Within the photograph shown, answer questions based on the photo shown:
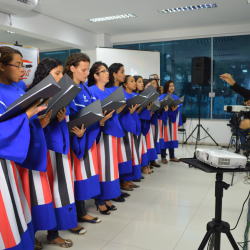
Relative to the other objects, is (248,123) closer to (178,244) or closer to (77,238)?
(178,244)

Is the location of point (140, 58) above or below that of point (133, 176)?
above

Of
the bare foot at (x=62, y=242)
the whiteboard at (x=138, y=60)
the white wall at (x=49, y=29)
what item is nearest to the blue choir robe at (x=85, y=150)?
the bare foot at (x=62, y=242)

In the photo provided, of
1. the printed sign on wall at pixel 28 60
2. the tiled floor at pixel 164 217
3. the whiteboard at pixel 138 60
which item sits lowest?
the tiled floor at pixel 164 217

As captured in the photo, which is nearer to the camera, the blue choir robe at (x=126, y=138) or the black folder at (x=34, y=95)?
the black folder at (x=34, y=95)

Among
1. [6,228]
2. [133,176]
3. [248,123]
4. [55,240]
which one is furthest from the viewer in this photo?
[133,176]

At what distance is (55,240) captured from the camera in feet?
7.39

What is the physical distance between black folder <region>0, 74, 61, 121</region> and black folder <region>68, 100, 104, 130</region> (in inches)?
26.7

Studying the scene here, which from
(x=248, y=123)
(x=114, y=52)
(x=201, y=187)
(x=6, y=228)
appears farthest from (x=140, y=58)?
(x=6, y=228)

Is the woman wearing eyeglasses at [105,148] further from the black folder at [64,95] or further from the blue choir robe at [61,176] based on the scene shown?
the black folder at [64,95]

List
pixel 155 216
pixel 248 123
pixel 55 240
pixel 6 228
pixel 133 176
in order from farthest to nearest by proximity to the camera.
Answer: pixel 133 176, pixel 155 216, pixel 55 240, pixel 248 123, pixel 6 228

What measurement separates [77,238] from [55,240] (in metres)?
0.20

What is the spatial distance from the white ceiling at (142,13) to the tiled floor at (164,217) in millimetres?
3395

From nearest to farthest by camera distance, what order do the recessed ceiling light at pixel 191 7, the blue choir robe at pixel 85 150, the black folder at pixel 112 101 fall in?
the blue choir robe at pixel 85 150 < the black folder at pixel 112 101 < the recessed ceiling light at pixel 191 7

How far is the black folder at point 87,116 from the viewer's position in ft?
7.35
